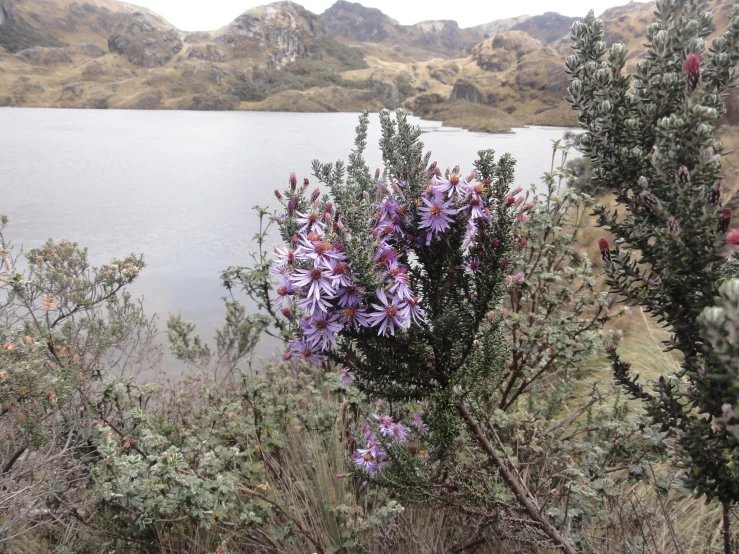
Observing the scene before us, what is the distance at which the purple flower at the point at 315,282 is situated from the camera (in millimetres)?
1233

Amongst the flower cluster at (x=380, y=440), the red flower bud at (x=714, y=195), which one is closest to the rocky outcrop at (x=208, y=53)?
the flower cluster at (x=380, y=440)

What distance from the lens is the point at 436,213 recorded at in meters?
1.44

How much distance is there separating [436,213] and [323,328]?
0.57m

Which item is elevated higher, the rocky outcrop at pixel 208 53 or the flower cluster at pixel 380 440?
the rocky outcrop at pixel 208 53

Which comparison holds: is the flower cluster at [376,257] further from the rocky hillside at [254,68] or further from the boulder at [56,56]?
the boulder at [56,56]

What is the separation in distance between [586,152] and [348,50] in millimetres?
125117

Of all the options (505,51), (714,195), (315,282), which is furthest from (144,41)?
(714,195)

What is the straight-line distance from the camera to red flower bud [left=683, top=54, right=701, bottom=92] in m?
0.86

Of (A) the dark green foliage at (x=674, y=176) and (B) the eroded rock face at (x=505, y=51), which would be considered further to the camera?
(B) the eroded rock face at (x=505, y=51)

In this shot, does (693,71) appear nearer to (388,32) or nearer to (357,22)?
(388,32)

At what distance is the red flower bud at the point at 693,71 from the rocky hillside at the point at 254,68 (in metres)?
30.9

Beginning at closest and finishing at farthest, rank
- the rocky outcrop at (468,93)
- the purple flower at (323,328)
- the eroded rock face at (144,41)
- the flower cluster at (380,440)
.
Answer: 1. the purple flower at (323,328)
2. the flower cluster at (380,440)
3. the rocky outcrop at (468,93)
4. the eroded rock face at (144,41)

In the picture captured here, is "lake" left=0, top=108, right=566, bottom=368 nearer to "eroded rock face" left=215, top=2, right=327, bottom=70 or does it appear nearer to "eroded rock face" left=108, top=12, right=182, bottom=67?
"eroded rock face" left=215, top=2, right=327, bottom=70

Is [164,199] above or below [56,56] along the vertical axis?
below
